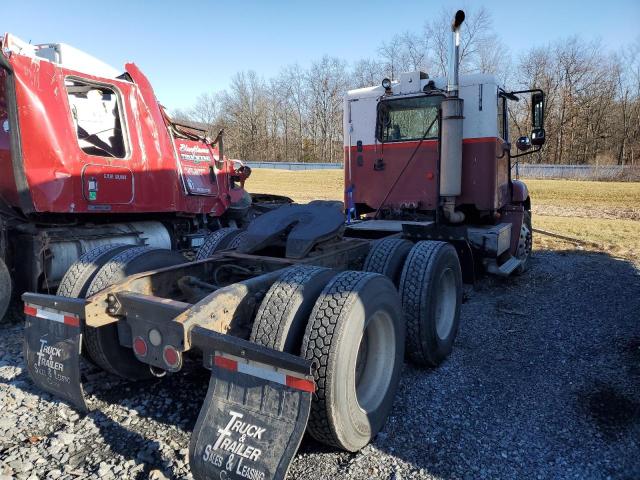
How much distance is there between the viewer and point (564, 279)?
723 centimetres

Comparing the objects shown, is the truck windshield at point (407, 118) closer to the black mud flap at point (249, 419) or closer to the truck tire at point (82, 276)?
the truck tire at point (82, 276)

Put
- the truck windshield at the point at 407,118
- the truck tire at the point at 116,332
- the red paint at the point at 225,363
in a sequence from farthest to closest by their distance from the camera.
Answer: the truck windshield at the point at 407,118
the truck tire at the point at 116,332
the red paint at the point at 225,363

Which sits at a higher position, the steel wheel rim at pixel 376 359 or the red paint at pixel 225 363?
the red paint at pixel 225 363

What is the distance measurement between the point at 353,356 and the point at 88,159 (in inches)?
167

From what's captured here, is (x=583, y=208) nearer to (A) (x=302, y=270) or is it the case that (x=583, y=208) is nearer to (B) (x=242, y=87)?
(A) (x=302, y=270)

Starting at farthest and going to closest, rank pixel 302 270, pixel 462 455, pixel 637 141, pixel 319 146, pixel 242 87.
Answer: pixel 242 87, pixel 319 146, pixel 637 141, pixel 302 270, pixel 462 455

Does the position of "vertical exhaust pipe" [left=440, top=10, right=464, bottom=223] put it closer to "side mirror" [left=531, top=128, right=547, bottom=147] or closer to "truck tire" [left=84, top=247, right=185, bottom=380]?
"side mirror" [left=531, top=128, right=547, bottom=147]

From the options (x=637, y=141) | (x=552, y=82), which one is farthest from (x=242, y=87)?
(x=637, y=141)

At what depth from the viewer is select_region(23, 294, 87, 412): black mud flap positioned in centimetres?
291

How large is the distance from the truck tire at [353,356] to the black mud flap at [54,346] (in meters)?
1.43

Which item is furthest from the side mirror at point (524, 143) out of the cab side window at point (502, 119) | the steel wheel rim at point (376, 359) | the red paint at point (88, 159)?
the steel wheel rim at point (376, 359)

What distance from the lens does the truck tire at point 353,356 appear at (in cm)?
255

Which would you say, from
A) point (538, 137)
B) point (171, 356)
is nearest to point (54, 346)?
point (171, 356)

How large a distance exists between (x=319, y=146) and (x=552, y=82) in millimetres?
28023
